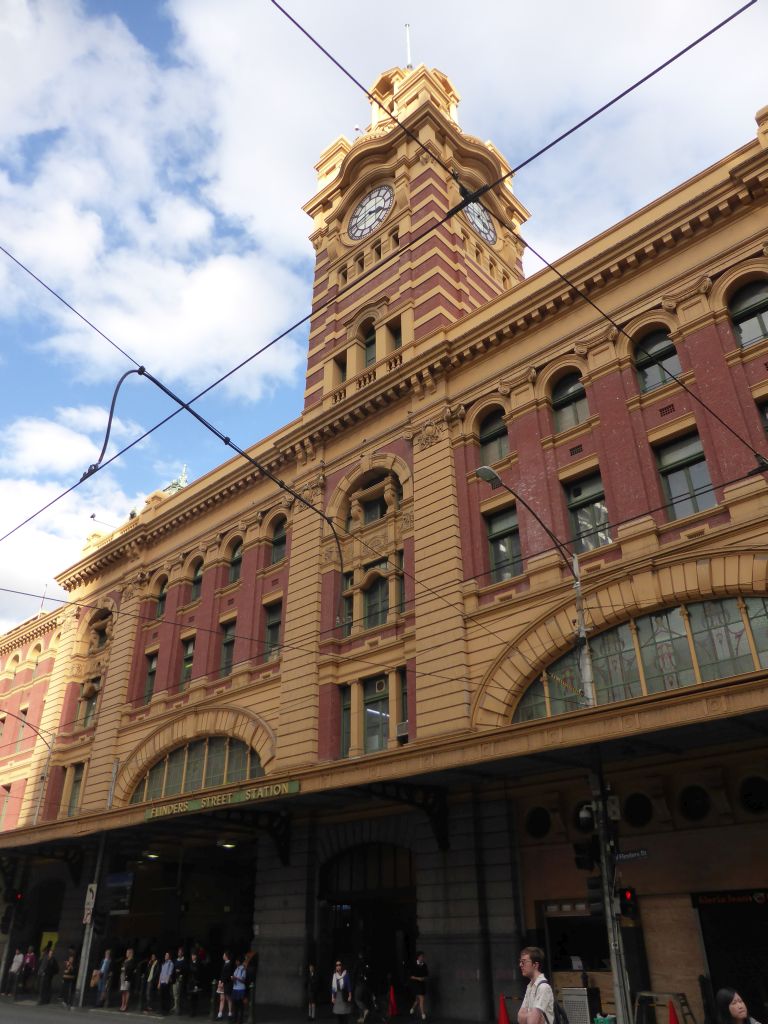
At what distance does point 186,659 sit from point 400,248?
66.5ft

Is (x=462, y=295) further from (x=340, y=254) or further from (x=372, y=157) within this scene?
(x=372, y=157)

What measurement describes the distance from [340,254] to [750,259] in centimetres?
2172

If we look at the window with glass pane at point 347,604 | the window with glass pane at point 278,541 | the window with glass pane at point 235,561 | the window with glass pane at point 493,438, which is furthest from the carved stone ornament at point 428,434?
the window with glass pane at point 235,561

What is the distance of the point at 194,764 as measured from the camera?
31.3 meters

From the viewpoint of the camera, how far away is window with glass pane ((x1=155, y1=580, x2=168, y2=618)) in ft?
124

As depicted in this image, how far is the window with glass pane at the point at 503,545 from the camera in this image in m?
24.0

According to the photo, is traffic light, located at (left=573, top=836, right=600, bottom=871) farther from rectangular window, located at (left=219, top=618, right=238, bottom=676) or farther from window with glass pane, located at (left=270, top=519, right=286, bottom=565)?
window with glass pane, located at (left=270, top=519, right=286, bottom=565)

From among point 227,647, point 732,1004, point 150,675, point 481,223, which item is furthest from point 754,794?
point 481,223

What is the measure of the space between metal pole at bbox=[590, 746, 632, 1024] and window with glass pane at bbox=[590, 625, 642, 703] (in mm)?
3774

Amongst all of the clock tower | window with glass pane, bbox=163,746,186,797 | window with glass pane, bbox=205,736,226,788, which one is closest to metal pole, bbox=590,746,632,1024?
window with glass pane, bbox=205,736,226,788

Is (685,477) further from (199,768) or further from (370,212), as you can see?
(370,212)

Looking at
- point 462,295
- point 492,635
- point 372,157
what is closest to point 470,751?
point 492,635

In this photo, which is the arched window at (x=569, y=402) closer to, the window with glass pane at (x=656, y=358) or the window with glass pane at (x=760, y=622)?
the window with glass pane at (x=656, y=358)

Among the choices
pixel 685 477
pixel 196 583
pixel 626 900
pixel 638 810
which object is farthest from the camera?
pixel 196 583
